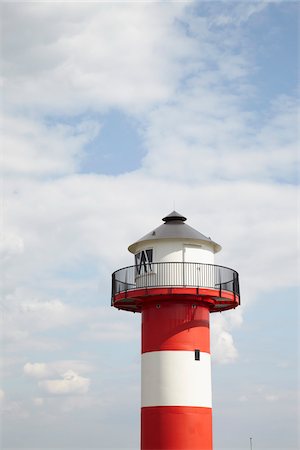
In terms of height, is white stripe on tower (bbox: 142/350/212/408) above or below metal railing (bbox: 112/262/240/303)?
below

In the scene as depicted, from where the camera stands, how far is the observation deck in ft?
89.8

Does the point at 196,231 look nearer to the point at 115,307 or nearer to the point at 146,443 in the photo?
the point at 115,307

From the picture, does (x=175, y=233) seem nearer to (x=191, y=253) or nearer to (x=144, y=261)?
(x=191, y=253)

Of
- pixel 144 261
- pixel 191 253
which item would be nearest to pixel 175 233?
pixel 191 253

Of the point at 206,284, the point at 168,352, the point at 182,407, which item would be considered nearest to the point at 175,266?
the point at 206,284

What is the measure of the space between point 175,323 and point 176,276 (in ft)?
6.21

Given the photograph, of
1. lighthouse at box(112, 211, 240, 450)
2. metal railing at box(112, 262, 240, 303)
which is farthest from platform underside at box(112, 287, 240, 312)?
metal railing at box(112, 262, 240, 303)

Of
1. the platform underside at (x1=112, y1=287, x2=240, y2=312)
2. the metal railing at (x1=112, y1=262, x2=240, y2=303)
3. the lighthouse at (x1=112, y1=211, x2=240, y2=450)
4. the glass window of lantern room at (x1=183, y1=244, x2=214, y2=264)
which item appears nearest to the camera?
→ the lighthouse at (x1=112, y1=211, x2=240, y2=450)

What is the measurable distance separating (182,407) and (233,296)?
4873 millimetres

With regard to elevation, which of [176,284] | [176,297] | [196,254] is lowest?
[176,297]

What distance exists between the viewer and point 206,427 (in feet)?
89.1

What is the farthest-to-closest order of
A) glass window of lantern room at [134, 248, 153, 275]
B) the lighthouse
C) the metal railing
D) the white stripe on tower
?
glass window of lantern room at [134, 248, 153, 275], the metal railing, the white stripe on tower, the lighthouse

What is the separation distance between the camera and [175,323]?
2778cm

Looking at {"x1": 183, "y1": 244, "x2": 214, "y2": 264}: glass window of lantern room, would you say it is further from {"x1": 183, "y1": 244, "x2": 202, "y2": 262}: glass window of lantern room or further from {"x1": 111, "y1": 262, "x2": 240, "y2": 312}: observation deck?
{"x1": 111, "y1": 262, "x2": 240, "y2": 312}: observation deck
